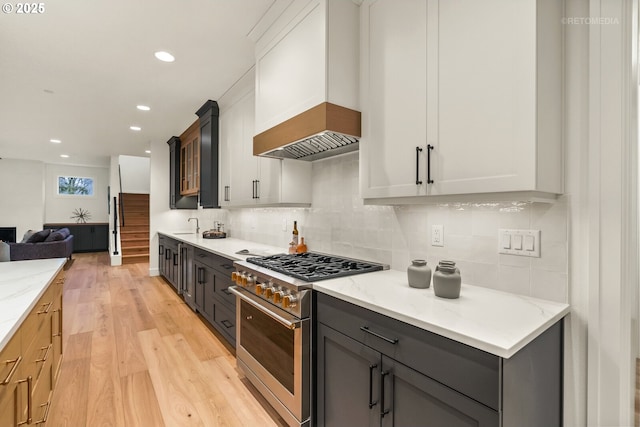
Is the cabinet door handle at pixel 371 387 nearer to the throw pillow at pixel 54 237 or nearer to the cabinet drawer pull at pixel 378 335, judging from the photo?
the cabinet drawer pull at pixel 378 335

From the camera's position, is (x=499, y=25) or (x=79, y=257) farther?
(x=79, y=257)

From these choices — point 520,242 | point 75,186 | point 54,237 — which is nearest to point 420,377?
point 520,242

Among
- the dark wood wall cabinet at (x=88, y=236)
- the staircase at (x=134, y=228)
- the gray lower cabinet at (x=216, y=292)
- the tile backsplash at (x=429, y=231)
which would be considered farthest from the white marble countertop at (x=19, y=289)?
the dark wood wall cabinet at (x=88, y=236)

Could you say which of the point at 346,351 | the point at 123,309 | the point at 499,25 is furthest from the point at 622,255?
the point at 123,309

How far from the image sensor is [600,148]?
1.21 meters

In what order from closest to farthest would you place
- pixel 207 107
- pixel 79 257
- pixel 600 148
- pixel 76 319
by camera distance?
pixel 600 148 < pixel 76 319 < pixel 207 107 < pixel 79 257

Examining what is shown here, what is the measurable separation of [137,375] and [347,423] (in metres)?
1.77

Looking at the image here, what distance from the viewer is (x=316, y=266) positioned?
6.65ft

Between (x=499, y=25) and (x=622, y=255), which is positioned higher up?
(x=499, y=25)

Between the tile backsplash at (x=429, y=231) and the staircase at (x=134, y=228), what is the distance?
232 inches

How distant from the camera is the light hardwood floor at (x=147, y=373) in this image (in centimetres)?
189

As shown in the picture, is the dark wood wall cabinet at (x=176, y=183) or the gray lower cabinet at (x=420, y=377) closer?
the gray lower cabinet at (x=420, y=377)

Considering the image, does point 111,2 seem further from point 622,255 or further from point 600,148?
point 622,255

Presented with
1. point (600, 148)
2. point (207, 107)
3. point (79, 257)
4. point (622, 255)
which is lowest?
point (79, 257)
